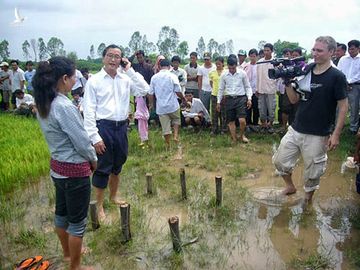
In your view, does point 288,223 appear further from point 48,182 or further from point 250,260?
point 48,182

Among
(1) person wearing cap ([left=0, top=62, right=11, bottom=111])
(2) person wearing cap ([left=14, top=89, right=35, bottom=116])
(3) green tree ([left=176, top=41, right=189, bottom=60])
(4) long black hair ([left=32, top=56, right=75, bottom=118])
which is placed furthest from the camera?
(3) green tree ([left=176, top=41, right=189, bottom=60])

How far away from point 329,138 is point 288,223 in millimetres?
1041

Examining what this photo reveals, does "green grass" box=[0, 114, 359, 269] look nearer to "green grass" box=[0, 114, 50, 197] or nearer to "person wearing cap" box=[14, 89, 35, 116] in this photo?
"green grass" box=[0, 114, 50, 197]

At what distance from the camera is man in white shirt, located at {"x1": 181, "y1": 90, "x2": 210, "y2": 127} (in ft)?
28.1

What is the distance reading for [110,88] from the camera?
13.1 feet

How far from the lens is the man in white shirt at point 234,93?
23.8 ft

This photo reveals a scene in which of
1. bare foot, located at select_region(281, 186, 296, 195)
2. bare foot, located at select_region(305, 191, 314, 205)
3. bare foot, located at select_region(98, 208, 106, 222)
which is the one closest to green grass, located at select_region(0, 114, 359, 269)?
bare foot, located at select_region(98, 208, 106, 222)

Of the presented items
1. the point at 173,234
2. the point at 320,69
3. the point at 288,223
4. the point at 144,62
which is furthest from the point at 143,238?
the point at 144,62

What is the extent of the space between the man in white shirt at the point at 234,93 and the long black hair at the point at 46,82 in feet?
16.1

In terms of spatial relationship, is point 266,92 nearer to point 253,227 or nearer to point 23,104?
point 253,227

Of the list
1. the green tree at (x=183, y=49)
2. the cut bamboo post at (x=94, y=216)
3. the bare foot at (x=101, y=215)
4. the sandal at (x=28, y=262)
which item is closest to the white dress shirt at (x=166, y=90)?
the bare foot at (x=101, y=215)

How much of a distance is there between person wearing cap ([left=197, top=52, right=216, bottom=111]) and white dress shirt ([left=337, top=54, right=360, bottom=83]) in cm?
284

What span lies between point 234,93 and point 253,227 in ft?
12.6

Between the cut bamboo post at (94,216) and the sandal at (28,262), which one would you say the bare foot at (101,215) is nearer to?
the cut bamboo post at (94,216)
